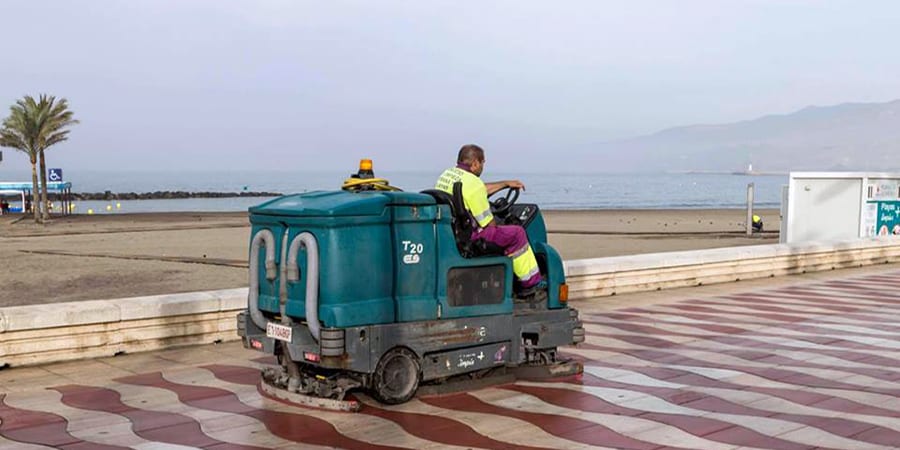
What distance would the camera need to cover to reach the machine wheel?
6633mm

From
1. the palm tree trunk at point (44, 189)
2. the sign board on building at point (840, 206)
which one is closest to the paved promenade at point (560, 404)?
the sign board on building at point (840, 206)

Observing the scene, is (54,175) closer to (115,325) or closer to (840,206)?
(840,206)

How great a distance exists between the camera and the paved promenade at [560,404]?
6020 millimetres

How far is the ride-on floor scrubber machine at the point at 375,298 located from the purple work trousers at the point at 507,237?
0.07m

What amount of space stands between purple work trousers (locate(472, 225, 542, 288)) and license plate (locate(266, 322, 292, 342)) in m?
1.57

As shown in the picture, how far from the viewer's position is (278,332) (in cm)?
662

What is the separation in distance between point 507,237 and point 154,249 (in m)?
21.5

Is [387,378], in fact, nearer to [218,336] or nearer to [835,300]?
[218,336]

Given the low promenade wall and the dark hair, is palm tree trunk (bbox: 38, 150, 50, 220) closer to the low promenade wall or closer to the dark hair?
the low promenade wall

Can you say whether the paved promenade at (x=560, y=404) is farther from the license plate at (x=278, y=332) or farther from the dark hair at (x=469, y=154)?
the dark hair at (x=469, y=154)

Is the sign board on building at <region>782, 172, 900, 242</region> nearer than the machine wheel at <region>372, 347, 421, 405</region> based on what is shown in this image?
No

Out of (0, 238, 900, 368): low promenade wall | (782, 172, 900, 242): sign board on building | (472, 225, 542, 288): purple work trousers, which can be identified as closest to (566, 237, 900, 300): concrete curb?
(0, 238, 900, 368): low promenade wall

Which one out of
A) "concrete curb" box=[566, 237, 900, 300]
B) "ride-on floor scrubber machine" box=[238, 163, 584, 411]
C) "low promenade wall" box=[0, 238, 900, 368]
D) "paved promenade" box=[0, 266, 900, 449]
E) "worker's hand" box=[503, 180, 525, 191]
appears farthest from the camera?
"concrete curb" box=[566, 237, 900, 300]

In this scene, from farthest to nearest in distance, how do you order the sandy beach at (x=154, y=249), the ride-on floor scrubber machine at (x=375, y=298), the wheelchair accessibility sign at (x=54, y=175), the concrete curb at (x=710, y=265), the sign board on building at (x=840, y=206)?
1. the wheelchair accessibility sign at (x=54, y=175)
2. the sign board on building at (x=840, y=206)
3. the sandy beach at (x=154, y=249)
4. the concrete curb at (x=710, y=265)
5. the ride-on floor scrubber machine at (x=375, y=298)
